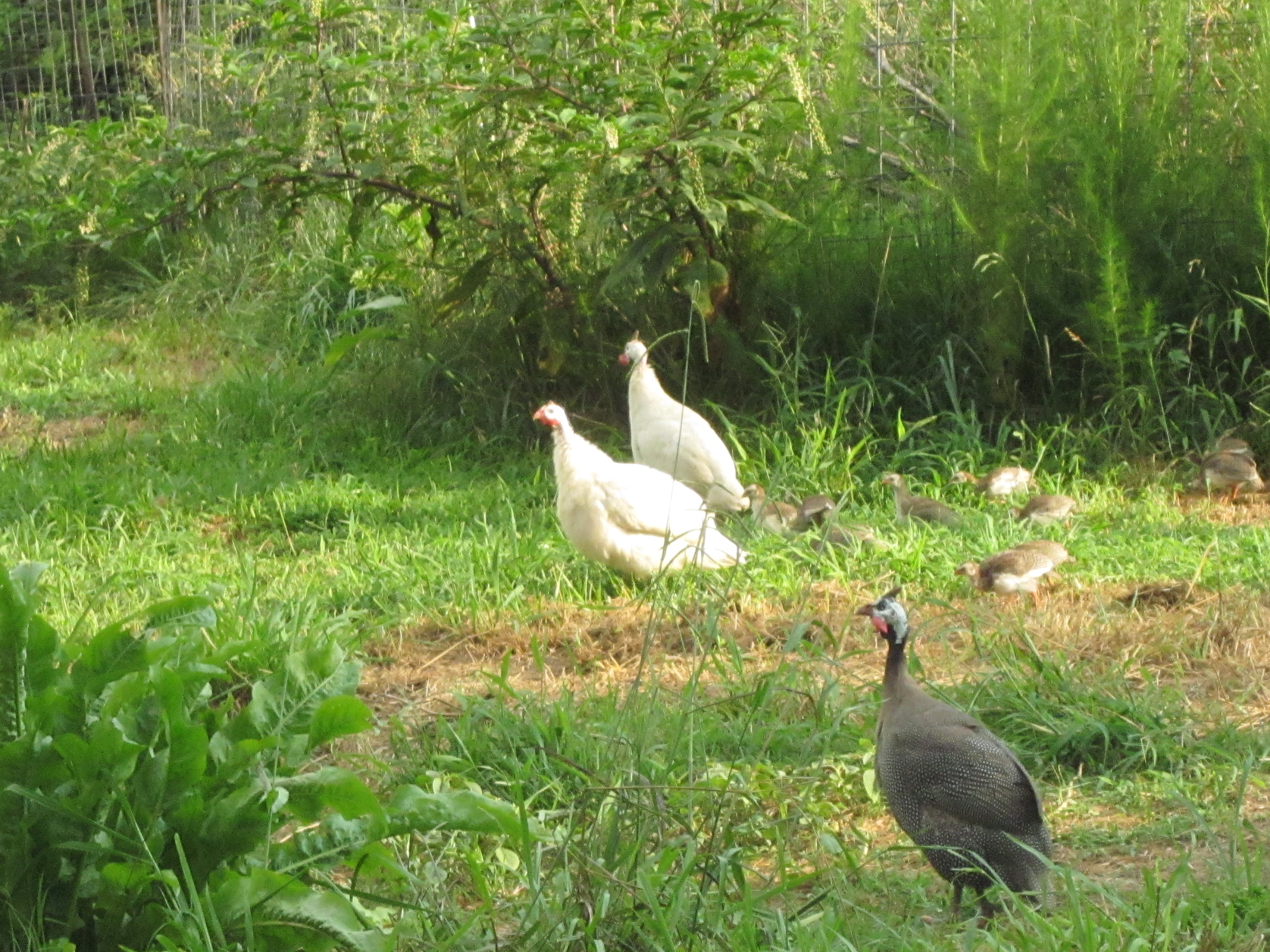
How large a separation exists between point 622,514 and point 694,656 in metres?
2.11

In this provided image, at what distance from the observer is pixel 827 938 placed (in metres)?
2.90

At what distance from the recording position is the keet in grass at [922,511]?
6.42 m

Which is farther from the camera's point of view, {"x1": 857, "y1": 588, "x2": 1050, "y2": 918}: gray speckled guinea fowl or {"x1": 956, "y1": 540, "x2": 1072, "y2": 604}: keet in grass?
{"x1": 956, "y1": 540, "x2": 1072, "y2": 604}: keet in grass

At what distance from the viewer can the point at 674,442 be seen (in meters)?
6.87

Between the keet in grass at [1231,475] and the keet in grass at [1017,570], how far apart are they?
129cm

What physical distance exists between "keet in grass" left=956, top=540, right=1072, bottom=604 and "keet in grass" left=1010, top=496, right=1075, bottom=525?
67 cm

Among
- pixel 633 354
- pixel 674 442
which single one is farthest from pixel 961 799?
pixel 633 354

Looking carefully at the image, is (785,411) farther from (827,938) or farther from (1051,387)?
(827,938)

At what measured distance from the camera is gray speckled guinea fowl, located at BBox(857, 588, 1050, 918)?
3469mm

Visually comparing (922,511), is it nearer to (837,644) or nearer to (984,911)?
(837,644)

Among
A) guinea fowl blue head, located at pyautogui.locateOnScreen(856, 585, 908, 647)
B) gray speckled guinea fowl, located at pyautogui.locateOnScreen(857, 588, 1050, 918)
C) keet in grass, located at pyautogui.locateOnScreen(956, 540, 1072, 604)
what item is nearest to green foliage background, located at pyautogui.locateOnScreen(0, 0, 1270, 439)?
keet in grass, located at pyautogui.locateOnScreen(956, 540, 1072, 604)

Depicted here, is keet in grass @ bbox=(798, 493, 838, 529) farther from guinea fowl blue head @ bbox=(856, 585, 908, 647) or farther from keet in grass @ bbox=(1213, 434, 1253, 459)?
guinea fowl blue head @ bbox=(856, 585, 908, 647)

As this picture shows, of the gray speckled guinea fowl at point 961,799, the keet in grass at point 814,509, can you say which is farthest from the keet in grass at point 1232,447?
the gray speckled guinea fowl at point 961,799

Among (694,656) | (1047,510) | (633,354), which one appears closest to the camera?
(694,656)
